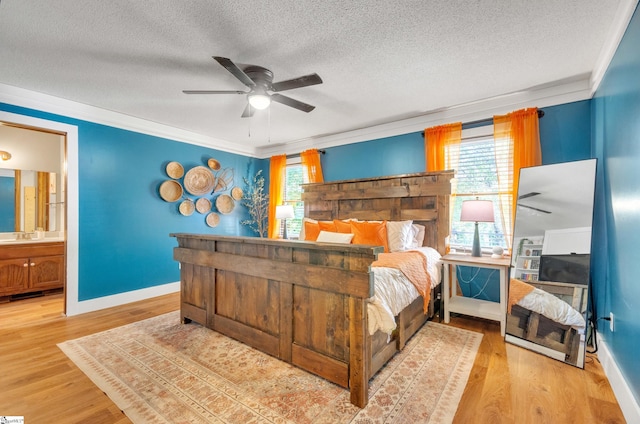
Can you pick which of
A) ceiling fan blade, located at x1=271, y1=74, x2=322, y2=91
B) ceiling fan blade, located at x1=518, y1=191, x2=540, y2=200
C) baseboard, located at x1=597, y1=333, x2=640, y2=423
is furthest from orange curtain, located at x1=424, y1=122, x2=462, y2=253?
ceiling fan blade, located at x1=271, y1=74, x2=322, y2=91

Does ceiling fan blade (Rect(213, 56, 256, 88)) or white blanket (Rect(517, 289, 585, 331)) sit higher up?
ceiling fan blade (Rect(213, 56, 256, 88))

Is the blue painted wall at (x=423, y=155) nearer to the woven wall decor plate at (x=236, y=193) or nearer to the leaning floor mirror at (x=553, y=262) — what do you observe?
the leaning floor mirror at (x=553, y=262)

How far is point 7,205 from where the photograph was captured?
429 centimetres

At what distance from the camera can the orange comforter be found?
8.11 ft

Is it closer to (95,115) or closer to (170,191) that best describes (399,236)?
(170,191)

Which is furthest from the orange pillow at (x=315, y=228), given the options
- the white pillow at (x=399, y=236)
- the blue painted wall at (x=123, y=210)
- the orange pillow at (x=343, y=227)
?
the blue painted wall at (x=123, y=210)

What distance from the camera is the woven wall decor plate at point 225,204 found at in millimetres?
A: 5016

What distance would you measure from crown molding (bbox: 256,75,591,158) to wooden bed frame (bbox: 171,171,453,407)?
83 cm

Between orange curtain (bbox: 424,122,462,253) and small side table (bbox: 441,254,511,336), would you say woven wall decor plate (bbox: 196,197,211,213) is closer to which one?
orange curtain (bbox: 424,122,462,253)

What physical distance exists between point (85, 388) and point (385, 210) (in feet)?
11.3

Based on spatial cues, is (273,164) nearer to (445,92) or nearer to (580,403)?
(445,92)

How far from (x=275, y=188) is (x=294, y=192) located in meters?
0.38

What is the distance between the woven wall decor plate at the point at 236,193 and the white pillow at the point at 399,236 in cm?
312

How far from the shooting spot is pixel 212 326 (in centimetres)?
275
